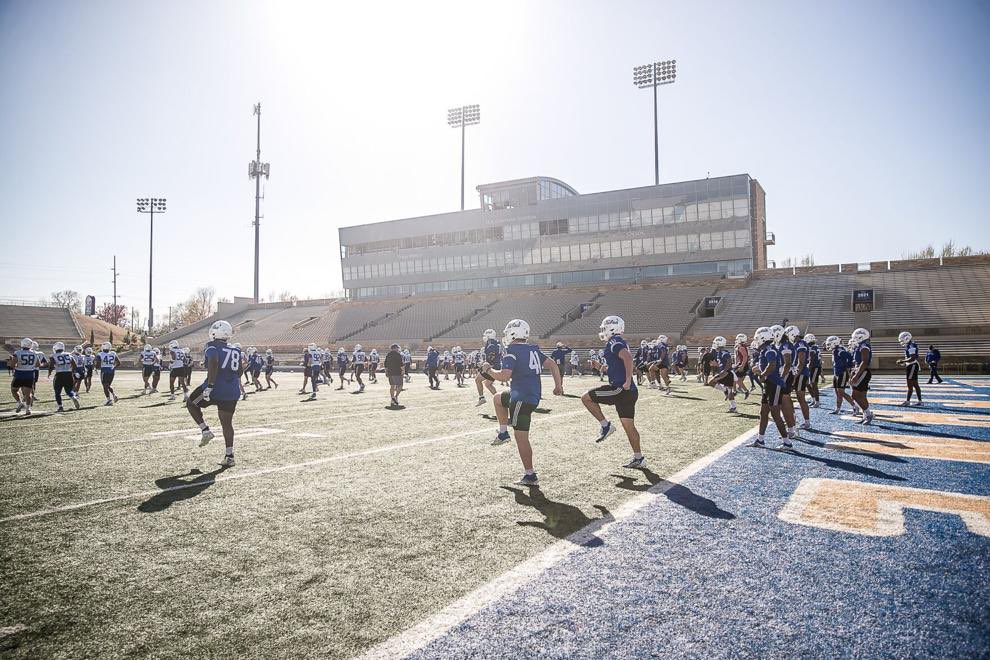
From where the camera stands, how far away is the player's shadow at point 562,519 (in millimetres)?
4595

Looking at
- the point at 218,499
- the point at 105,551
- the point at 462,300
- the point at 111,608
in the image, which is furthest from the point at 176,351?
the point at 462,300

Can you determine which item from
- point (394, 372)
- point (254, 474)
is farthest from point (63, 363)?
point (254, 474)

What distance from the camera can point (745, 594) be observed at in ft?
11.3

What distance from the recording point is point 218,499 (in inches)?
231

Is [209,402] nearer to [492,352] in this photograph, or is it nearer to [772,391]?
[772,391]

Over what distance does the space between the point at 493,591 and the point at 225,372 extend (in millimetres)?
6245

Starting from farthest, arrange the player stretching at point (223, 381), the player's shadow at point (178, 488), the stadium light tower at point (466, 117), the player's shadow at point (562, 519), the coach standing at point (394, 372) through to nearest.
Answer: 1. the stadium light tower at point (466, 117)
2. the coach standing at point (394, 372)
3. the player stretching at point (223, 381)
4. the player's shadow at point (178, 488)
5. the player's shadow at point (562, 519)

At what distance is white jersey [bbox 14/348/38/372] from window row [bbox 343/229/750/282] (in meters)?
45.9

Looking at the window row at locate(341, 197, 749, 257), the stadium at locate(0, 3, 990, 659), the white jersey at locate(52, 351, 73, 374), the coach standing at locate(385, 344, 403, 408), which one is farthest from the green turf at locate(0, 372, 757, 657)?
the window row at locate(341, 197, 749, 257)

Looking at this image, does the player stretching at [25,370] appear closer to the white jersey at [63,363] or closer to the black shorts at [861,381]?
the white jersey at [63,363]

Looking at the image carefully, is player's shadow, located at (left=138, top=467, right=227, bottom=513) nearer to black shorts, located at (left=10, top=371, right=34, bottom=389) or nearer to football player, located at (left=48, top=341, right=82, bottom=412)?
black shorts, located at (left=10, top=371, right=34, bottom=389)

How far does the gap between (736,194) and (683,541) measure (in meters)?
50.4

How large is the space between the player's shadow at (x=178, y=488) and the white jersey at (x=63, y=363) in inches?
439

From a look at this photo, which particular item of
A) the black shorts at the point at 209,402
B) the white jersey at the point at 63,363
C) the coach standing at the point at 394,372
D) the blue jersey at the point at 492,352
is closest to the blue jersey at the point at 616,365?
the black shorts at the point at 209,402
